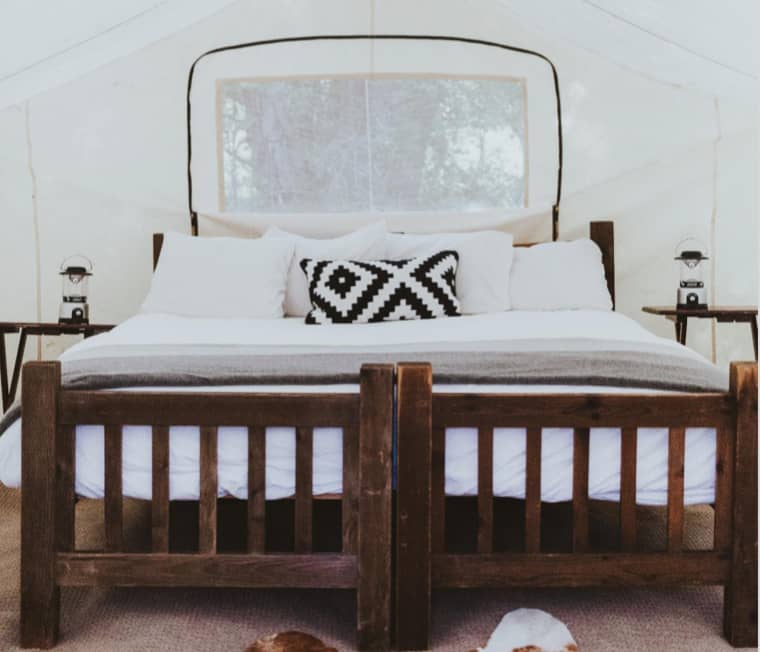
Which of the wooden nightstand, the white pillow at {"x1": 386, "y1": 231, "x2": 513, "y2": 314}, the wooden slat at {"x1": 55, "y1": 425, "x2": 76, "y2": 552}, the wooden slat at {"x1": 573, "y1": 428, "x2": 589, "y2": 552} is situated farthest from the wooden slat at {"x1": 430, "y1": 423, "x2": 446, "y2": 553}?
the wooden nightstand

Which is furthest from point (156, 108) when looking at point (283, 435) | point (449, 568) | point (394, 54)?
point (449, 568)

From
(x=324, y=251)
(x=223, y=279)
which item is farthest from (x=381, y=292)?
(x=223, y=279)

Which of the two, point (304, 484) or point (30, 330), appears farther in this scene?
point (30, 330)

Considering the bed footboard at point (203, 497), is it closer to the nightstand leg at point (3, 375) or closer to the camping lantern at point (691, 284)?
the nightstand leg at point (3, 375)

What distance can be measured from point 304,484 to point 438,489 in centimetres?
26

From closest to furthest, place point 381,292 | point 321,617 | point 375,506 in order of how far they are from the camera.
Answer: point 375,506, point 321,617, point 381,292

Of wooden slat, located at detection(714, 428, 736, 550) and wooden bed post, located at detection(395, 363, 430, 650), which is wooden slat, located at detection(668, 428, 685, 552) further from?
wooden bed post, located at detection(395, 363, 430, 650)

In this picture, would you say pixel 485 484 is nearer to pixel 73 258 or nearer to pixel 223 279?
pixel 223 279

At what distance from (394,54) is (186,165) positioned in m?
0.97

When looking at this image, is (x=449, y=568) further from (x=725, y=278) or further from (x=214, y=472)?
(x=725, y=278)

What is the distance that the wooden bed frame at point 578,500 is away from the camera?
1633 millimetres

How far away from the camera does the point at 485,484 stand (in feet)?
5.48

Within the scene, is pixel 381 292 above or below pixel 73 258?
below

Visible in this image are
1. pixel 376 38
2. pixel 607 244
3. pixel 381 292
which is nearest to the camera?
pixel 381 292
